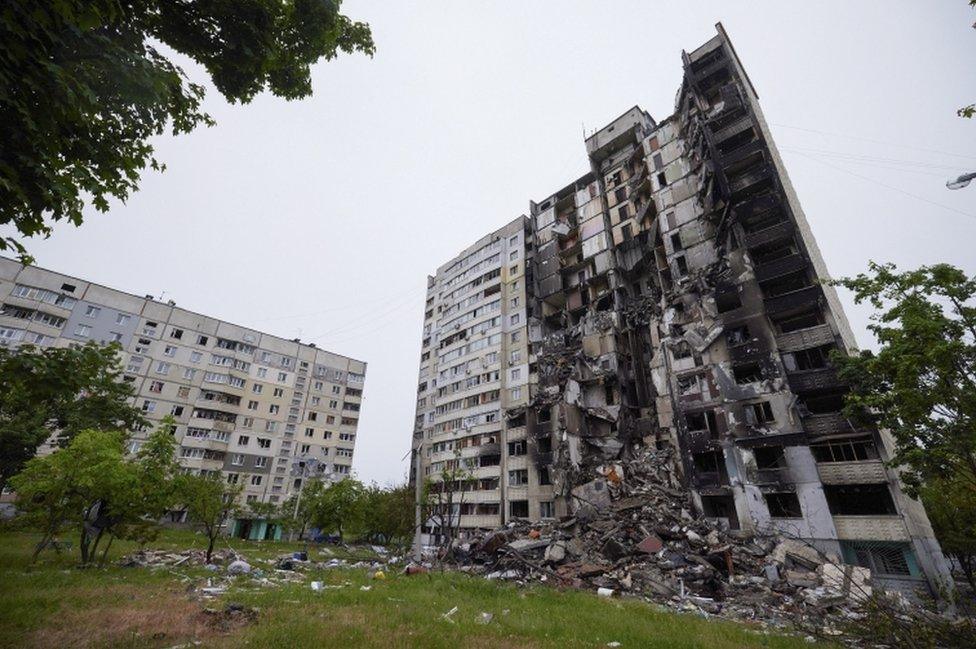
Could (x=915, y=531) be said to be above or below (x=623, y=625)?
above

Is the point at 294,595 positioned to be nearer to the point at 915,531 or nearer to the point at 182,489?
the point at 182,489

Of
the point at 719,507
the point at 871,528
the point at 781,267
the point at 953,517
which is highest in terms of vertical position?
the point at 781,267

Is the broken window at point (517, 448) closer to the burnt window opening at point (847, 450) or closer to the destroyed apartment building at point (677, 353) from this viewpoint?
the destroyed apartment building at point (677, 353)

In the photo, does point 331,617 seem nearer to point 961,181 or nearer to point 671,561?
point 671,561

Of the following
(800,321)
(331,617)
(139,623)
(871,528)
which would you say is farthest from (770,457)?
(139,623)

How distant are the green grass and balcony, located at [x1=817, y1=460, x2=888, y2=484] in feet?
60.1

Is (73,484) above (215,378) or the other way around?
the other way around

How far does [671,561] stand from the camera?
22.3 metres

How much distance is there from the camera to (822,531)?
24703 millimetres

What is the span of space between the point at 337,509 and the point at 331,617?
34.0 metres

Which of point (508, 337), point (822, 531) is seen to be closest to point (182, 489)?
point (508, 337)

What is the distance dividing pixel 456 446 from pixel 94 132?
49.3 m

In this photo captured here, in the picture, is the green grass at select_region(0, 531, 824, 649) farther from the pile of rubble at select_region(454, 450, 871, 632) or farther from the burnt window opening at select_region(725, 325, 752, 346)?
the burnt window opening at select_region(725, 325, 752, 346)

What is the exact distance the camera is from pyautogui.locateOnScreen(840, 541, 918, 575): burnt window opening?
2288 centimetres
